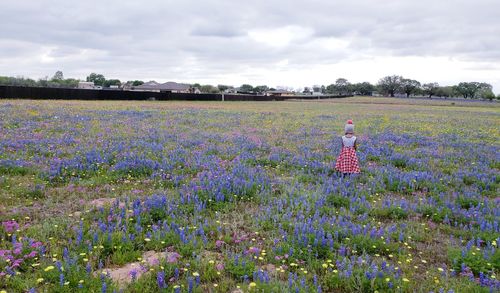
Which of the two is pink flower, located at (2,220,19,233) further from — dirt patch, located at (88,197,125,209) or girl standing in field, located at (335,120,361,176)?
girl standing in field, located at (335,120,361,176)

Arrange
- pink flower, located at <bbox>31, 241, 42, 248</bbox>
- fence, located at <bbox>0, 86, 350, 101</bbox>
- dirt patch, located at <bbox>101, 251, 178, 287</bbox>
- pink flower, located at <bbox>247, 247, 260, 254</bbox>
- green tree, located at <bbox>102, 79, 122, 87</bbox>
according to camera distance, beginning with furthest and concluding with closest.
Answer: green tree, located at <bbox>102, 79, 122, 87</bbox>
fence, located at <bbox>0, 86, 350, 101</bbox>
pink flower, located at <bbox>247, 247, 260, 254</bbox>
pink flower, located at <bbox>31, 241, 42, 248</bbox>
dirt patch, located at <bbox>101, 251, 178, 287</bbox>

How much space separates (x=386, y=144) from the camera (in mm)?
15789

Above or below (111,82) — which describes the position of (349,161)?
below

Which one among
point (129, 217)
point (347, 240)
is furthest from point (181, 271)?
point (347, 240)

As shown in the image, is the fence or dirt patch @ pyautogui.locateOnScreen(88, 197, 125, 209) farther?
the fence

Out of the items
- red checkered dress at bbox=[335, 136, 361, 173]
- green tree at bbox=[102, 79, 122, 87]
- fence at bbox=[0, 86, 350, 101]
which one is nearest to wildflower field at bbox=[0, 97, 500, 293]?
red checkered dress at bbox=[335, 136, 361, 173]

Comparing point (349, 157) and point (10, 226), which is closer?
point (10, 226)

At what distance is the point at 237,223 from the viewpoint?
20.7ft

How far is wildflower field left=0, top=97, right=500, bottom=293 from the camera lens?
178 inches

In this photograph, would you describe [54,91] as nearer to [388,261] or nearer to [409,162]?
[409,162]

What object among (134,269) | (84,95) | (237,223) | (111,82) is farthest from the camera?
(111,82)

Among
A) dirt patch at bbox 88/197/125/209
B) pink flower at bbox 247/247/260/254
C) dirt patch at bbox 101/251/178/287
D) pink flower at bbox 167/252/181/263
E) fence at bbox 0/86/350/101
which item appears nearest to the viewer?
dirt patch at bbox 101/251/178/287

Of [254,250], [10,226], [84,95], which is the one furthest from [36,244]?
[84,95]

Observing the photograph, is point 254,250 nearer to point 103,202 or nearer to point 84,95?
point 103,202
